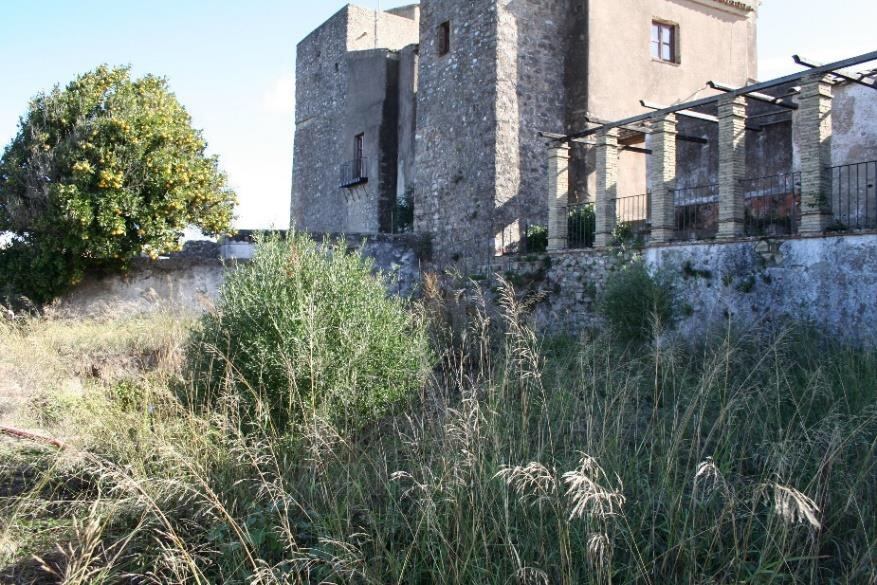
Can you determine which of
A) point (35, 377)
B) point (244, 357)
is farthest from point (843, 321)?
point (35, 377)

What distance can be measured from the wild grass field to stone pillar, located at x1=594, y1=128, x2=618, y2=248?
6214 mm

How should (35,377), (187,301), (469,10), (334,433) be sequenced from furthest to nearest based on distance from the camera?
(469,10)
(187,301)
(35,377)
(334,433)

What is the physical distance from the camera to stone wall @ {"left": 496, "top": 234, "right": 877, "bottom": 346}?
8891mm

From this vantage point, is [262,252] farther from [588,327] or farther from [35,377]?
[588,327]

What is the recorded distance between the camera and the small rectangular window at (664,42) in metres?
16.9

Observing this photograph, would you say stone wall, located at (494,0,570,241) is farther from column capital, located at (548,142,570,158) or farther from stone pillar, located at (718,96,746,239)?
stone pillar, located at (718,96,746,239)

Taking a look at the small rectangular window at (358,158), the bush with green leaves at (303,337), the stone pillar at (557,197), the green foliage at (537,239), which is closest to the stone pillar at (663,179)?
the stone pillar at (557,197)

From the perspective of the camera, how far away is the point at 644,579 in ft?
11.3

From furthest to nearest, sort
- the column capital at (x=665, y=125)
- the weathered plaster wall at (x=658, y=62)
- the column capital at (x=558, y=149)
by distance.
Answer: the weathered plaster wall at (x=658, y=62)
the column capital at (x=558, y=149)
the column capital at (x=665, y=125)

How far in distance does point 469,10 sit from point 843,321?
1038 centimetres

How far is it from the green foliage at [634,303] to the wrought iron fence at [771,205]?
1.65 m

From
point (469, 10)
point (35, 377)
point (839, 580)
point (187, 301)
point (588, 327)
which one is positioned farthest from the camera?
point (469, 10)

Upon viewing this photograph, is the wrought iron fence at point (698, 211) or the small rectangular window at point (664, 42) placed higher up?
the small rectangular window at point (664, 42)

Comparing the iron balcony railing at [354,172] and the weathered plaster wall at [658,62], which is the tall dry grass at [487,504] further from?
the iron balcony railing at [354,172]
